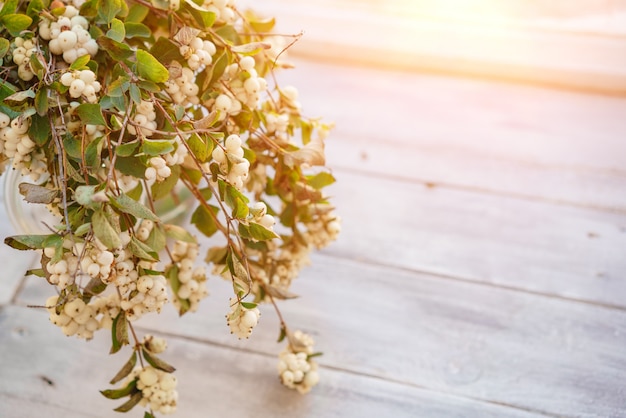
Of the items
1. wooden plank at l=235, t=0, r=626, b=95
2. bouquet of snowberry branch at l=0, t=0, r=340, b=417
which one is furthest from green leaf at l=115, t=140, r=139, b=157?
wooden plank at l=235, t=0, r=626, b=95

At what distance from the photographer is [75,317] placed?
566 millimetres

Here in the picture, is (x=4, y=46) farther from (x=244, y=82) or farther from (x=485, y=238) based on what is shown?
(x=485, y=238)

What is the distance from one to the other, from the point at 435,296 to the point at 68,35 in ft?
1.85

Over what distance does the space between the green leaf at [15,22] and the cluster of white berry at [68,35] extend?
1cm

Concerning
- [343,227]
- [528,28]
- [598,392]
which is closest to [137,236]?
[343,227]

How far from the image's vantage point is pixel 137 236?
568mm

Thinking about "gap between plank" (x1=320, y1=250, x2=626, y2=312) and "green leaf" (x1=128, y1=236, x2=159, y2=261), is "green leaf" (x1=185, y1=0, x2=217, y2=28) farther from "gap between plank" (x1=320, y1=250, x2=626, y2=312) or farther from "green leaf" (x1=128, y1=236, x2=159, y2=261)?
"gap between plank" (x1=320, y1=250, x2=626, y2=312)

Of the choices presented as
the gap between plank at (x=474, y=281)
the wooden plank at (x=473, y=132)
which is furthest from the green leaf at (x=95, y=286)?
the wooden plank at (x=473, y=132)

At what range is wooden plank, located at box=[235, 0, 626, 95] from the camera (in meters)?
1.22

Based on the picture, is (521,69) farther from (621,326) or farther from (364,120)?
(621,326)

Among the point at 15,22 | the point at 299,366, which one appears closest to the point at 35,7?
the point at 15,22

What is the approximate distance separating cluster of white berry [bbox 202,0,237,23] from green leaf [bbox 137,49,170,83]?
0.10m

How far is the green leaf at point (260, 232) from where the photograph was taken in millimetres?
511

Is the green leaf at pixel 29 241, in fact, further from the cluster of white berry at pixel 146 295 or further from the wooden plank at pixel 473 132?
the wooden plank at pixel 473 132
